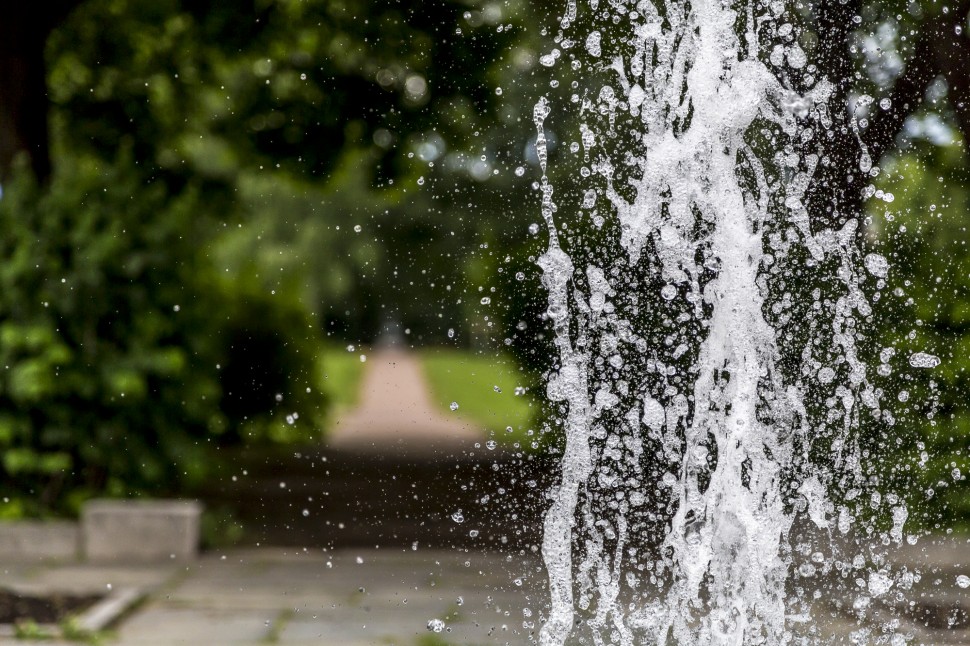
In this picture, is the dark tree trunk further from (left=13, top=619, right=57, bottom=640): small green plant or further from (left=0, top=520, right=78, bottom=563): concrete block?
(left=13, top=619, right=57, bottom=640): small green plant

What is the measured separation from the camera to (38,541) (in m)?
7.04

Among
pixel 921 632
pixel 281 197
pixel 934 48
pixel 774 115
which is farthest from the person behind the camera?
pixel 281 197

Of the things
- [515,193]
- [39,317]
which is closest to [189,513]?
[39,317]

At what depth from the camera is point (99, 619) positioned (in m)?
Result: 5.45

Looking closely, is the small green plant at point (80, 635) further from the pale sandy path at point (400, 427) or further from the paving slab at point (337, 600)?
the pale sandy path at point (400, 427)

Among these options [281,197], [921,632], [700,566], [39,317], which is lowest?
[921,632]

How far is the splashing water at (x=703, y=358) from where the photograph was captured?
213 inches

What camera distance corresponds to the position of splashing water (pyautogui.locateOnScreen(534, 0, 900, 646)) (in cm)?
542

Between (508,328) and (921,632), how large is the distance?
551 centimetres

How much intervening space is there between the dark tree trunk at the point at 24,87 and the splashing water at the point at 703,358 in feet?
14.1

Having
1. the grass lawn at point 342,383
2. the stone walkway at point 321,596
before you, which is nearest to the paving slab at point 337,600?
the stone walkway at point 321,596

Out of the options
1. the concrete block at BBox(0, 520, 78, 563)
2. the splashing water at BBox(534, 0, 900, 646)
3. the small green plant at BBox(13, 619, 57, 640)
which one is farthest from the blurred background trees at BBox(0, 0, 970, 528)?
the small green plant at BBox(13, 619, 57, 640)

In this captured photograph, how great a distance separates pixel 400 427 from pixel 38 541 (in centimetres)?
1119

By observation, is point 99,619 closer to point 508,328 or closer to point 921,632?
point 921,632
